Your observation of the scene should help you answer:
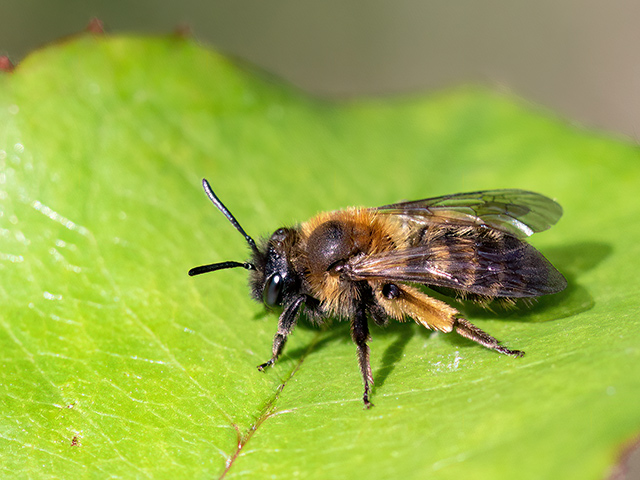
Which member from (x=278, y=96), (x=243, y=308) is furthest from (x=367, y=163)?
(x=243, y=308)

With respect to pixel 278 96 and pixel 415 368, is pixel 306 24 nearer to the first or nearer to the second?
pixel 278 96

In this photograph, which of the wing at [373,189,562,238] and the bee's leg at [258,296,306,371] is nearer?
the bee's leg at [258,296,306,371]

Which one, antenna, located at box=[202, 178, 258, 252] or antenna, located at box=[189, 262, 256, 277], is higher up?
antenna, located at box=[202, 178, 258, 252]

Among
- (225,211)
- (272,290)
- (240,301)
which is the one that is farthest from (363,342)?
(225,211)

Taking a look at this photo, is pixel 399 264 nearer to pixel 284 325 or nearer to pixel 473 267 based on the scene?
pixel 473 267

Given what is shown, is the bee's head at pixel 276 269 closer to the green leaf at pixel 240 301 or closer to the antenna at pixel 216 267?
the antenna at pixel 216 267

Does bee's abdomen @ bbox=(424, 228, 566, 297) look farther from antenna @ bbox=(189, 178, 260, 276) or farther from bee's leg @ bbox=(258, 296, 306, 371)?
antenna @ bbox=(189, 178, 260, 276)

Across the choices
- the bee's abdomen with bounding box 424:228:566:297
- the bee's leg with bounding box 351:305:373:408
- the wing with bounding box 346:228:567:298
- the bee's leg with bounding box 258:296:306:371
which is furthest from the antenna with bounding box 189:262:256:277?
the bee's abdomen with bounding box 424:228:566:297

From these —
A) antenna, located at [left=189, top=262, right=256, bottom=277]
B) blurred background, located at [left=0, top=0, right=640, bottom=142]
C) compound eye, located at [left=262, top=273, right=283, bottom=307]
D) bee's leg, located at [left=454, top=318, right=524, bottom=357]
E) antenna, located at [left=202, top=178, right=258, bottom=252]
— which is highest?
blurred background, located at [left=0, top=0, right=640, bottom=142]

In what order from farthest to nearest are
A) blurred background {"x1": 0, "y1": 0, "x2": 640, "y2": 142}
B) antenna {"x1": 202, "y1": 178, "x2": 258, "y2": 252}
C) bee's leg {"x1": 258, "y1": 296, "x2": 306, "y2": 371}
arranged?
blurred background {"x1": 0, "y1": 0, "x2": 640, "y2": 142}, antenna {"x1": 202, "y1": 178, "x2": 258, "y2": 252}, bee's leg {"x1": 258, "y1": 296, "x2": 306, "y2": 371}
